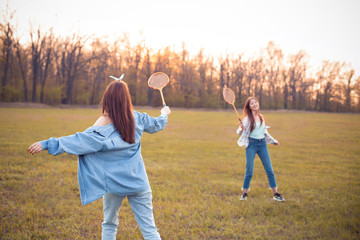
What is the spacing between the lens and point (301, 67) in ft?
215

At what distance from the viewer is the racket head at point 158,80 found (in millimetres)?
4812

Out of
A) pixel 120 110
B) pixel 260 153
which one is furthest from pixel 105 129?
pixel 260 153

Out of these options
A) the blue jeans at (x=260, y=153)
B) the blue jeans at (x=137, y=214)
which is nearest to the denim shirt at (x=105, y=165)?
the blue jeans at (x=137, y=214)

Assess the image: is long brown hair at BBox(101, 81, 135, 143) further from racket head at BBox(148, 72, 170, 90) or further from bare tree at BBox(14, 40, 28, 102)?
bare tree at BBox(14, 40, 28, 102)

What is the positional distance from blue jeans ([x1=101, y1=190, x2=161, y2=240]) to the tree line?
49.9m

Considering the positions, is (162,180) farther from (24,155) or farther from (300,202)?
(24,155)

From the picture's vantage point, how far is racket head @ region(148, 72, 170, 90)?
15.8 ft

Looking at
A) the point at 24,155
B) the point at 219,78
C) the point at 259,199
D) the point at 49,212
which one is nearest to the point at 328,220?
the point at 259,199

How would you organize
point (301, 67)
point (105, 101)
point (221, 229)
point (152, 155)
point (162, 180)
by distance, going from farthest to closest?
1. point (301, 67)
2. point (152, 155)
3. point (162, 180)
4. point (221, 229)
5. point (105, 101)

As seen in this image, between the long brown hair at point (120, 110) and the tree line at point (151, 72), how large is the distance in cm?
4983

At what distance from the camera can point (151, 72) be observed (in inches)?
2226

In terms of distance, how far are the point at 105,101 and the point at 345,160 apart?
43.6 ft

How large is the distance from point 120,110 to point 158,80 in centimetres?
204

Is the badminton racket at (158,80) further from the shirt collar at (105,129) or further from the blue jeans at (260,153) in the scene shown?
the blue jeans at (260,153)
